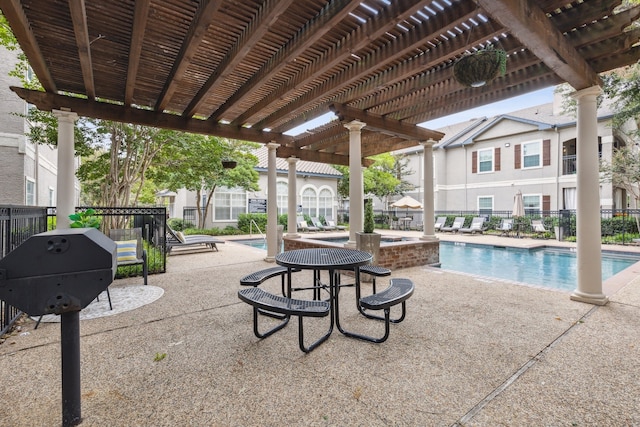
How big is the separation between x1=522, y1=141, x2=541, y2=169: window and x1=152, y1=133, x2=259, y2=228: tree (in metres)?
15.2

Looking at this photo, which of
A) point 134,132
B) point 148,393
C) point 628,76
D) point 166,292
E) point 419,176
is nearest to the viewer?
point 148,393

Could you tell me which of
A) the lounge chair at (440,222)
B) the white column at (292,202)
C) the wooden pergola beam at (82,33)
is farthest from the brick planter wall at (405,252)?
the lounge chair at (440,222)

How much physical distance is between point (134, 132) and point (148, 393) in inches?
296

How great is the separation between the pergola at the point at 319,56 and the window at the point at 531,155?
47.8 ft

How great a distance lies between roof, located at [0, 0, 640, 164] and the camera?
122 inches

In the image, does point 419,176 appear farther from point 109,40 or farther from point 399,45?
point 109,40

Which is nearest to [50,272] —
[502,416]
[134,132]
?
[502,416]

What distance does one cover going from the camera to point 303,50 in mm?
3635

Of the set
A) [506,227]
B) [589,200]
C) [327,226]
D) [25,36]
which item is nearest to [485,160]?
[506,227]

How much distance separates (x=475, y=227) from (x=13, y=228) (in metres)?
16.5

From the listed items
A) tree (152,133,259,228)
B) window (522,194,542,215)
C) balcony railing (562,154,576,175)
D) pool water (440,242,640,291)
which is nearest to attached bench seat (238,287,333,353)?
pool water (440,242,640,291)

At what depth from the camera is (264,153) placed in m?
19.1

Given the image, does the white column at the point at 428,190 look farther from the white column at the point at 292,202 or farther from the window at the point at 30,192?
the window at the point at 30,192

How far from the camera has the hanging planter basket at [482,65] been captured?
10.5 ft
